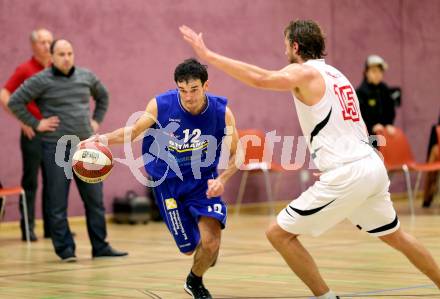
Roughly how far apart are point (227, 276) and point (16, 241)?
3930 mm

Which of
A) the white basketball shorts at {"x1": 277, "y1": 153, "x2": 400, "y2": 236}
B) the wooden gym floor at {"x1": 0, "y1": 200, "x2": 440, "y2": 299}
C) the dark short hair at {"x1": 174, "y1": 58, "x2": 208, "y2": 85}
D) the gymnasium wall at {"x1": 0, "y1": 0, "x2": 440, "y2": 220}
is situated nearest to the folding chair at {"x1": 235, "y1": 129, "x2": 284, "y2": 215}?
the gymnasium wall at {"x1": 0, "y1": 0, "x2": 440, "y2": 220}

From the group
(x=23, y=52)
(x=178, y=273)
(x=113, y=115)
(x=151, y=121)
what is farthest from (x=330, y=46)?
(x=151, y=121)

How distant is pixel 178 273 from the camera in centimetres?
768

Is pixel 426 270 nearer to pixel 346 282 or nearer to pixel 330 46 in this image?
pixel 346 282

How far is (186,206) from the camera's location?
20.7 feet

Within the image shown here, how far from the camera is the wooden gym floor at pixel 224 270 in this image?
655 cm

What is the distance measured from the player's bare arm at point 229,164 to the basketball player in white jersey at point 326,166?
0.55 m

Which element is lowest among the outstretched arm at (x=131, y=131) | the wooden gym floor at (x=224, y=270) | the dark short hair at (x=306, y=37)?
the wooden gym floor at (x=224, y=270)

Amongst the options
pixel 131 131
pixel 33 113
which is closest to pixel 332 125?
pixel 131 131

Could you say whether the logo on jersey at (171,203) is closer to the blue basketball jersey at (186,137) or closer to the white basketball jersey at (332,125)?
the blue basketball jersey at (186,137)

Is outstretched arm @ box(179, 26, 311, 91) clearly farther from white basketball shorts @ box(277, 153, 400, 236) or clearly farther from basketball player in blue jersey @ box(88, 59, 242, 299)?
basketball player in blue jersey @ box(88, 59, 242, 299)

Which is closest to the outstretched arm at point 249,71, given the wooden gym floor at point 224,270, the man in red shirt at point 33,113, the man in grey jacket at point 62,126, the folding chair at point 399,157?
the wooden gym floor at point 224,270

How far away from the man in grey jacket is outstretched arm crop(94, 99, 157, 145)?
2.34 m

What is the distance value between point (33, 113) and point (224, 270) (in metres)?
A: 3.76
